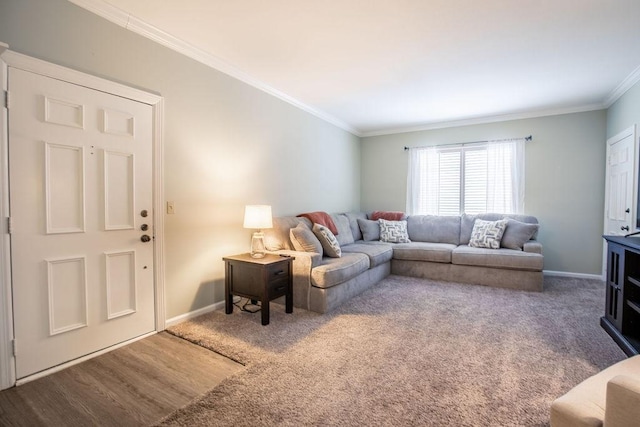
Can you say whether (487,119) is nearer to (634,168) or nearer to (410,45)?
(634,168)

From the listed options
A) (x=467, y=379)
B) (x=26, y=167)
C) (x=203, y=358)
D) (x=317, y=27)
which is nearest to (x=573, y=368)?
(x=467, y=379)

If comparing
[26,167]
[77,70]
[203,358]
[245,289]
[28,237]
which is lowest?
[203,358]

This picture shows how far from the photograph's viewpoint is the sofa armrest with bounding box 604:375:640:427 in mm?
985

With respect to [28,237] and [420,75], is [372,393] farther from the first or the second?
[420,75]

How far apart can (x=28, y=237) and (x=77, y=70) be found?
120 centimetres

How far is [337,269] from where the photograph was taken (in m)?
3.25

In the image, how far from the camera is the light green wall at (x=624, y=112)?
347cm

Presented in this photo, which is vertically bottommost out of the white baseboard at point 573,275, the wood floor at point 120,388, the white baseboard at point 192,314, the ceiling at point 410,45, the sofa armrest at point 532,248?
the wood floor at point 120,388

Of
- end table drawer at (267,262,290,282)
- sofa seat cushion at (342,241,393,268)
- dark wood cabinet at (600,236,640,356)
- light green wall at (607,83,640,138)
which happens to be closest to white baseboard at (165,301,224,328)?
end table drawer at (267,262,290,282)

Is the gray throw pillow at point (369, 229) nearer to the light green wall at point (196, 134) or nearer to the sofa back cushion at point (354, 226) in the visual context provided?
the sofa back cushion at point (354, 226)

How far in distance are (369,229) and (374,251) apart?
1.07m

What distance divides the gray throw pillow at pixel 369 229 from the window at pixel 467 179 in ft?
3.09

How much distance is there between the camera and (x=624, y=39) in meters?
2.69

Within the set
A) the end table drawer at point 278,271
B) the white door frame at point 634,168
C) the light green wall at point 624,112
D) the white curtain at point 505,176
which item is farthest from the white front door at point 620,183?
the end table drawer at point 278,271
